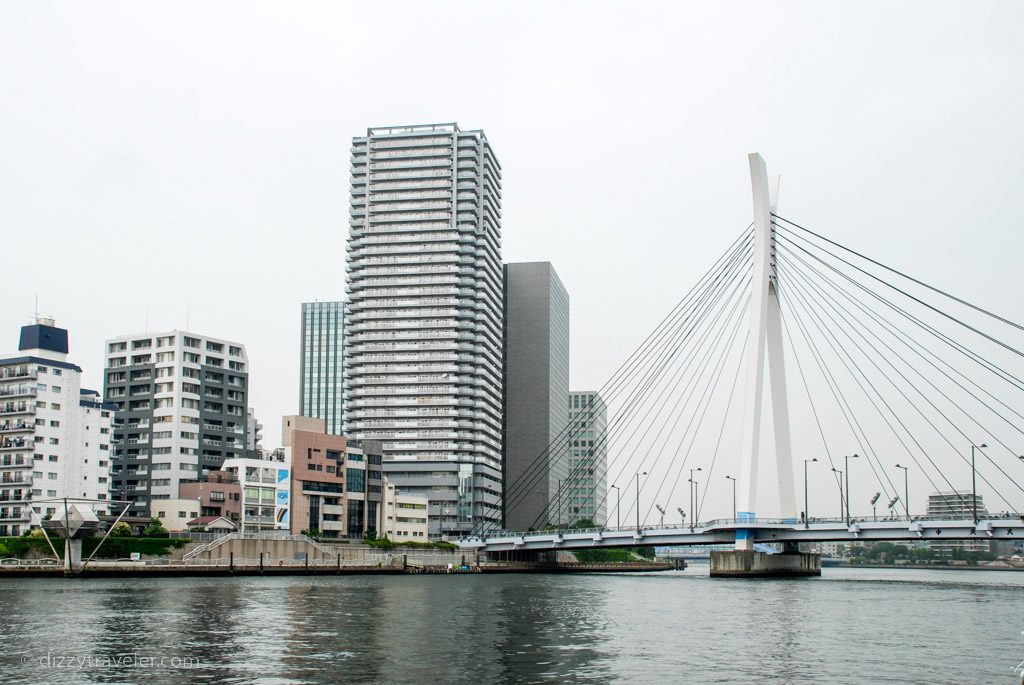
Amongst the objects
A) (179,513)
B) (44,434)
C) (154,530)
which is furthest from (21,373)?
(179,513)

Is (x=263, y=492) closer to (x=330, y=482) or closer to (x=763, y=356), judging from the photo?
(x=330, y=482)

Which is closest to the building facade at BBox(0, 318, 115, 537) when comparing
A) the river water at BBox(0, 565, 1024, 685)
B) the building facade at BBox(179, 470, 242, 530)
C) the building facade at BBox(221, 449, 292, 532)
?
the building facade at BBox(179, 470, 242, 530)

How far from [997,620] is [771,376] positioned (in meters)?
44.1

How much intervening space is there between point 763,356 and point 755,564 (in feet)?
91.6

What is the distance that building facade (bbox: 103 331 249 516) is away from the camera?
151 metres

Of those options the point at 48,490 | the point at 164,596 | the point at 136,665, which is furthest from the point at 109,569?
the point at 136,665

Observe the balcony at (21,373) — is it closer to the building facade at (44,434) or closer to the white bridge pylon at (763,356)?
the building facade at (44,434)

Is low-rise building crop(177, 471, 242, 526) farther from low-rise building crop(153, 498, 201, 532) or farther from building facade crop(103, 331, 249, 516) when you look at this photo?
building facade crop(103, 331, 249, 516)

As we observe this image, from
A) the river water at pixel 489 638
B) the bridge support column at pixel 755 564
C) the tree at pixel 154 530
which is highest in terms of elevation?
the tree at pixel 154 530

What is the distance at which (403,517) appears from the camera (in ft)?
522

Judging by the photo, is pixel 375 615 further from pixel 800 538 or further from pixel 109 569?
pixel 800 538

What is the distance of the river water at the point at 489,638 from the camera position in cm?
3825

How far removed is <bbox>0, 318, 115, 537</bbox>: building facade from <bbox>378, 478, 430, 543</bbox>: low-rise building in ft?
125

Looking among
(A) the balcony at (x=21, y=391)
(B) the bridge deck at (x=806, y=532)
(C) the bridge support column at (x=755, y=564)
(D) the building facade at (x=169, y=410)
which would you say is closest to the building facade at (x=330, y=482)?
(D) the building facade at (x=169, y=410)
